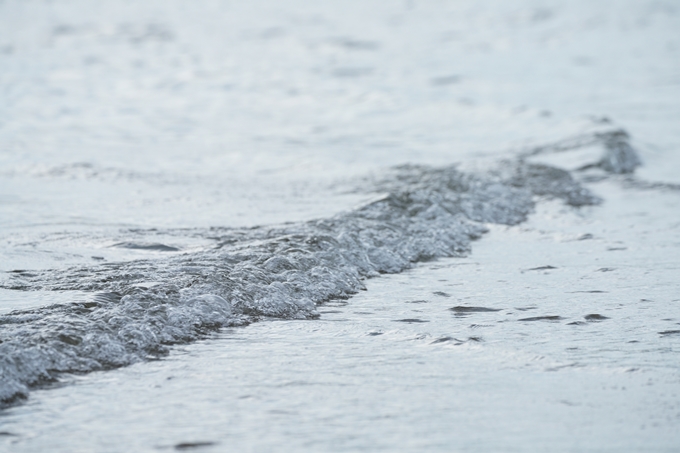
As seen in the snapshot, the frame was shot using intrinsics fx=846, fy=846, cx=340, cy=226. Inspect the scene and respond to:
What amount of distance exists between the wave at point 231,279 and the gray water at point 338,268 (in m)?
0.02

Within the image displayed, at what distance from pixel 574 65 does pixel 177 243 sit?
1124cm

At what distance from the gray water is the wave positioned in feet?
0.05

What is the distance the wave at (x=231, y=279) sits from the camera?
2998 mm

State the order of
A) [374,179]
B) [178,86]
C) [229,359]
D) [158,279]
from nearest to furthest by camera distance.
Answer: [229,359]
[158,279]
[374,179]
[178,86]

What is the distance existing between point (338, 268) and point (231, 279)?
2.01 ft

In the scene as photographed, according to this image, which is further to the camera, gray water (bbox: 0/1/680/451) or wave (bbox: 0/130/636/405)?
wave (bbox: 0/130/636/405)

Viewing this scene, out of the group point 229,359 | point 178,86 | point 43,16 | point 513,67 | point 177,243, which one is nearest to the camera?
point 229,359

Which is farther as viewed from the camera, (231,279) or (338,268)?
(338,268)

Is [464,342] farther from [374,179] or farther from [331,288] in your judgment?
[374,179]

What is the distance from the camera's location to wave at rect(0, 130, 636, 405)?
300 centimetres

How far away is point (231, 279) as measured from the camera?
3842 mm

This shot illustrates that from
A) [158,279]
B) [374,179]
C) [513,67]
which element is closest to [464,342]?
[158,279]

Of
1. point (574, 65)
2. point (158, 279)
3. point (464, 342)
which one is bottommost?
point (464, 342)

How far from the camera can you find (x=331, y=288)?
397cm
